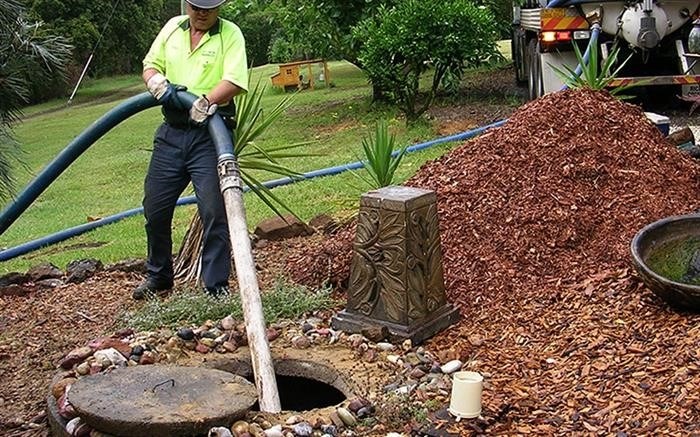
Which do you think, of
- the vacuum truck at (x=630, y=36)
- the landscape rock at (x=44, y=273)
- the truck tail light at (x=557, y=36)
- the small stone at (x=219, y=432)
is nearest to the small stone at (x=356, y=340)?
the small stone at (x=219, y=432)

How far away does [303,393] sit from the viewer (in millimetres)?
4445

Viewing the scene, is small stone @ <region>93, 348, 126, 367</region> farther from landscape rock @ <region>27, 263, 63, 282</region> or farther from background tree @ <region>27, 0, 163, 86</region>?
background tree @ <region>27, 0, 163, 86</region>

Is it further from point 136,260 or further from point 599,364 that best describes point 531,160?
point 136,260

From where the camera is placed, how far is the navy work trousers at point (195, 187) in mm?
5074

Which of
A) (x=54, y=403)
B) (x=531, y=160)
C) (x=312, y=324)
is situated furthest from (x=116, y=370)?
(x=531, y=160)

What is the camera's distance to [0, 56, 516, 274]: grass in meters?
7.70

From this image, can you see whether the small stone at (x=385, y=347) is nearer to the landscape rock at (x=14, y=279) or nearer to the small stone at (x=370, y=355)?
the small stone at (x=370, y=355)

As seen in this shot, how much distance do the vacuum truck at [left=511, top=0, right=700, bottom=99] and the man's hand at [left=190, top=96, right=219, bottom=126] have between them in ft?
15.8

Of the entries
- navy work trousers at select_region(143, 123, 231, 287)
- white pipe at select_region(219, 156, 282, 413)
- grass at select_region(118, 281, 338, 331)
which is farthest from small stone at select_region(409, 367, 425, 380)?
navy work trousers at select_region(143, 123, 231, 287)

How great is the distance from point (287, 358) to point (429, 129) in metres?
7.13

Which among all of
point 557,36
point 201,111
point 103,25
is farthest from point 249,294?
point 103,25

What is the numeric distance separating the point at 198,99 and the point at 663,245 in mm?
2424

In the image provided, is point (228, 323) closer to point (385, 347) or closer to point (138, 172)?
point (385, 347)

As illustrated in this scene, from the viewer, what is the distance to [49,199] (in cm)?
1137
